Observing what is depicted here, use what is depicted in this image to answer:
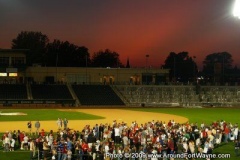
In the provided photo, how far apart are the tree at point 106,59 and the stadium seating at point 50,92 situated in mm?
59670

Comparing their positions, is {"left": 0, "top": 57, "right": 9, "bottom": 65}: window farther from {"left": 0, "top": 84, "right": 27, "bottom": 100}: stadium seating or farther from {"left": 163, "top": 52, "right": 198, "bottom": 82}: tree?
{"left": 163, "top": 52, "right": 198, "bottom": 82}: tree

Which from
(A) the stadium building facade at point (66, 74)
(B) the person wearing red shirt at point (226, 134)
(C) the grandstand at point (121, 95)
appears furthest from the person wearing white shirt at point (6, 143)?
(A) the stadium building facade at point (66, 74)

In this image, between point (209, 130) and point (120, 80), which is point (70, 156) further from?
point (120, 80)

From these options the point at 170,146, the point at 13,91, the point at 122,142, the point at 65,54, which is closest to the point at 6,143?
the point at 122,142

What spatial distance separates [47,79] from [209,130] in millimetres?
75569

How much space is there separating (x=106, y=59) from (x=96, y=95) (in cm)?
6420

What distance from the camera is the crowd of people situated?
25.5 meters

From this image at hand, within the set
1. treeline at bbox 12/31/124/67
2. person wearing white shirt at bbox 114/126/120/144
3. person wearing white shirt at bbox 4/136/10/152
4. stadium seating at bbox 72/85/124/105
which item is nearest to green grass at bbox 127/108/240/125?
stadium seating at bbox 72/85/124/105

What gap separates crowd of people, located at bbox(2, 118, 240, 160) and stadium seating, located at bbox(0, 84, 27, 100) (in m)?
52.8

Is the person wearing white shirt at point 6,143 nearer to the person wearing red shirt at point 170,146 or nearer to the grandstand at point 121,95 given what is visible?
the person wearing red shirt at point 170,146

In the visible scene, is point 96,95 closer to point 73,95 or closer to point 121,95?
point 73,95

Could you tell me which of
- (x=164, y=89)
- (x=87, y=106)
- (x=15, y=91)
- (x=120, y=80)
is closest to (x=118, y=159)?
(x=87, y=106)

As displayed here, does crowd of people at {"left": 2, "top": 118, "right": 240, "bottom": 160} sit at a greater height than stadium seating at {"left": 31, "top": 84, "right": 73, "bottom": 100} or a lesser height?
lesser

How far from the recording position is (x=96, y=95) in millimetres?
92188
